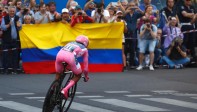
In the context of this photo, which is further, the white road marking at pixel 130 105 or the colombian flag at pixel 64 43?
the colombian flag at pixel 64 43

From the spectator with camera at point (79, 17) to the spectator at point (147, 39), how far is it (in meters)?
1.79

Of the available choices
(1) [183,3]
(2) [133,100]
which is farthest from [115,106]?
(1) [183,3]

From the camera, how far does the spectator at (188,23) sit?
24.2 metres

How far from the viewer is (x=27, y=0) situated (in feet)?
81.1

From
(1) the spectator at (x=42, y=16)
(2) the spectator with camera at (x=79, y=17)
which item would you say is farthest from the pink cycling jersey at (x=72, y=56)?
(1) the spectator at (x=42, y=16)

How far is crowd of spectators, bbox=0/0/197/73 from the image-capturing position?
22.1 meters

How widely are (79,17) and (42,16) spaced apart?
1243 millimetres

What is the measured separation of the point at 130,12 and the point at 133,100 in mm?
8126

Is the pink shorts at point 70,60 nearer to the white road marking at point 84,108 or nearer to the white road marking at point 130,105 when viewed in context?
the white road marking at point 84,108

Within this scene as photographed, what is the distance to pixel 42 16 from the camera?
22.6 meters

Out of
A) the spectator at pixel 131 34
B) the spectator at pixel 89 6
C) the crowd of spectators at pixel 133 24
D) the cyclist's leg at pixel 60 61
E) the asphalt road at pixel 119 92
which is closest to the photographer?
the cyclist's leg at pixel 60 61

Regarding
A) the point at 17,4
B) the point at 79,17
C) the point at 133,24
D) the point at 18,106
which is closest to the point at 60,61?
the point at 18,106

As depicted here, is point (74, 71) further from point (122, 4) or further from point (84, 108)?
point (122, 4)

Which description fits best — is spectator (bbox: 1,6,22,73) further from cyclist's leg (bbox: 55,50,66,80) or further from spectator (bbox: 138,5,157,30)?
cyclist's leg (bbox: 55,50,66,80)
